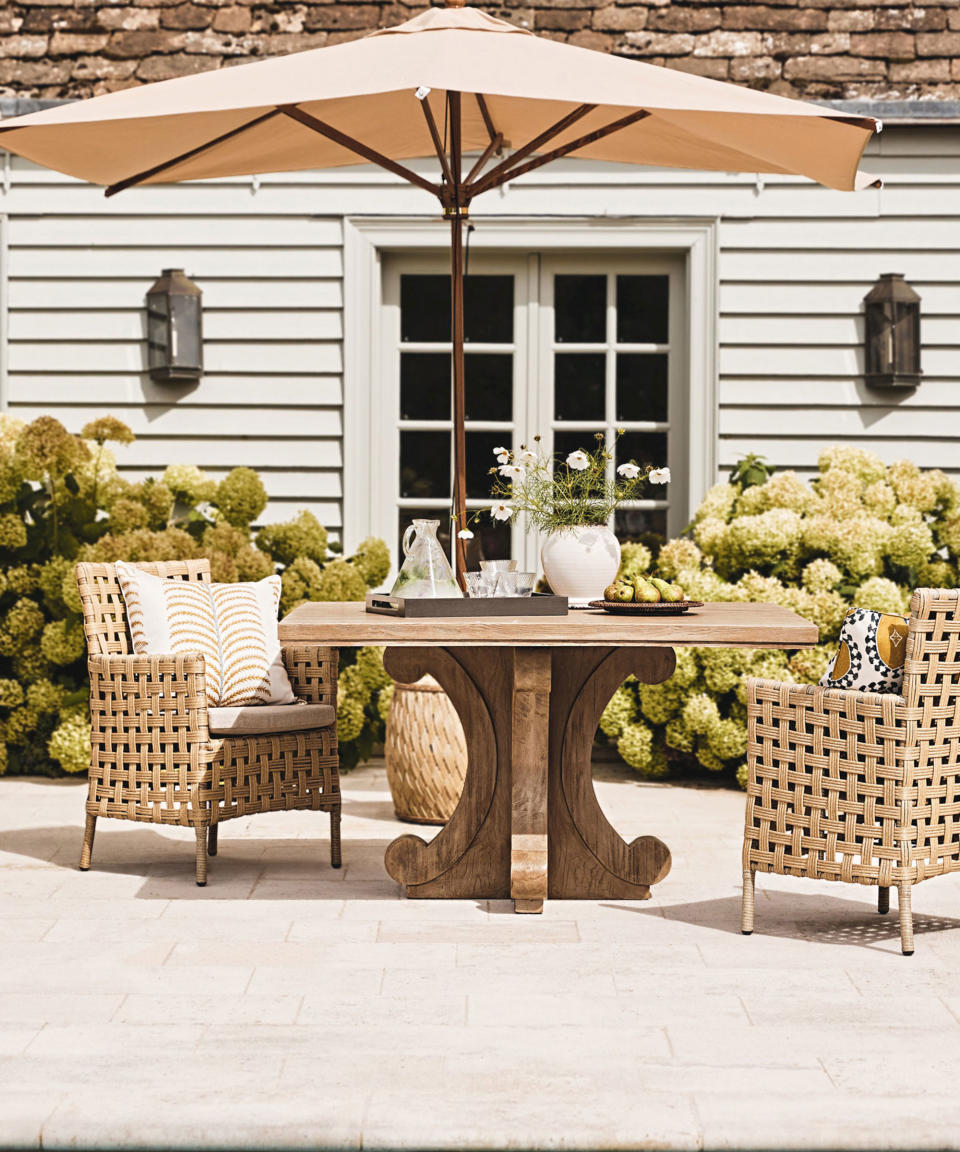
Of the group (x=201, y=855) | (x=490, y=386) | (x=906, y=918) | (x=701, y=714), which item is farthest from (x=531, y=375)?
(x=906, y=918)

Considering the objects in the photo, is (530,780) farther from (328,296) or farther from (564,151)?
(328,296)

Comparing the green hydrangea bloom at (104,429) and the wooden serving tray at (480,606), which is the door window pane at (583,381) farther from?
the wooden serving tray at (480,606)

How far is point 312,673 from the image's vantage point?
4.75 m

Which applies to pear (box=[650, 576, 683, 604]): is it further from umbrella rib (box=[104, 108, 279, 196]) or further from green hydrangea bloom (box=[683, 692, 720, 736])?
umbrella rib (box=[104, 108, 279, 196])

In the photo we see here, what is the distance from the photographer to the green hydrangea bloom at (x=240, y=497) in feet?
20.7

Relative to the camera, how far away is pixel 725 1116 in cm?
262

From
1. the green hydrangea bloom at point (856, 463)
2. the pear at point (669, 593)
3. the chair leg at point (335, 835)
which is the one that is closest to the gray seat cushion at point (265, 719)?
the chair leg at point (335, 835)

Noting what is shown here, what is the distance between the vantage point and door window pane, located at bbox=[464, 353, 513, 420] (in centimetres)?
690

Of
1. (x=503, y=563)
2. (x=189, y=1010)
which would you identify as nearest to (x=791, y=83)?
(x=503, y=563)

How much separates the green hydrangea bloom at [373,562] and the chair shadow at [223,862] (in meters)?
1.37

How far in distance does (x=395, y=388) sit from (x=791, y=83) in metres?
2.32

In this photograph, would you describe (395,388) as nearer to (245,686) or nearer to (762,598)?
(762,598)

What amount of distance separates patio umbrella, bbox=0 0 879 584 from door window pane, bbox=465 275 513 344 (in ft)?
4.70

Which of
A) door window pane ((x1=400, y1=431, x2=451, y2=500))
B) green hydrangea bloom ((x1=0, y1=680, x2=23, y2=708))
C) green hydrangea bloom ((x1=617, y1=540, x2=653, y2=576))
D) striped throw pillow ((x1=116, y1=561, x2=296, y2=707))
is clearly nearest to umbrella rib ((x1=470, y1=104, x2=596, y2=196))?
striped throw pillow ((x1=116, y1=561, x2=296, y2=707))
